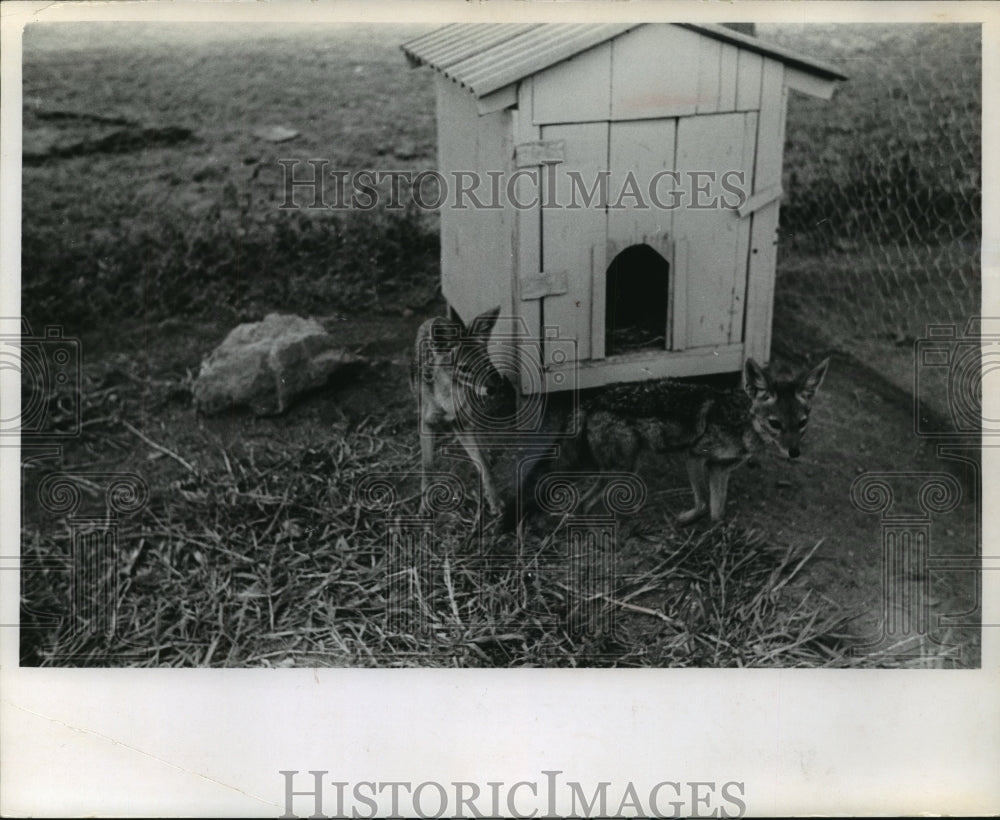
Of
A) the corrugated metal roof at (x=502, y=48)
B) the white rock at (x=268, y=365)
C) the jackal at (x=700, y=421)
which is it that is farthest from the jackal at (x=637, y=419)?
the corrugated metal roof at (x=502, y=48)

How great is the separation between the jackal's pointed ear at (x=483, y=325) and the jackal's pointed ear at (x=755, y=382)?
830mm

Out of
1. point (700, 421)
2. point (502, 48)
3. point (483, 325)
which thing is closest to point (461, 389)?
point (483, 325)

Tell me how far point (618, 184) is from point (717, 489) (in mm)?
1038

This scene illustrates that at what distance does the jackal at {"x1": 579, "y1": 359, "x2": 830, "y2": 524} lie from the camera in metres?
4.70

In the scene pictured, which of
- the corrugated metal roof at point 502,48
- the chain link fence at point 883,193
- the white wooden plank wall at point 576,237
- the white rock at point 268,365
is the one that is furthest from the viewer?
the white rock at point 268,365

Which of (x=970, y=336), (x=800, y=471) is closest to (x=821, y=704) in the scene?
(x=800, y=471)

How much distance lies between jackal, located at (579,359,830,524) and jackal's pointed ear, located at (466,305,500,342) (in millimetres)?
385

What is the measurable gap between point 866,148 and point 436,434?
169 cm

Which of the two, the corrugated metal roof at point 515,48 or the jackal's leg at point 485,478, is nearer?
the corrugated metal roof at point 515,48


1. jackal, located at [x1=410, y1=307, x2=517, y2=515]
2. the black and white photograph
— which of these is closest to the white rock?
the black and white photograph

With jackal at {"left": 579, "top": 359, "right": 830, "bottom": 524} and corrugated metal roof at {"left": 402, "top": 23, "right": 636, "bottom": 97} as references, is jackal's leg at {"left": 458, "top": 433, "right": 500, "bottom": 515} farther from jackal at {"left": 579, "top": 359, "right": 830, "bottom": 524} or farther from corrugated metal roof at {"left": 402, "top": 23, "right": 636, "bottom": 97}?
corrugated metal roof at {"left": 402, "top": 23, "right": 636, "bottom": 97}

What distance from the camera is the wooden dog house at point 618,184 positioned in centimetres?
452

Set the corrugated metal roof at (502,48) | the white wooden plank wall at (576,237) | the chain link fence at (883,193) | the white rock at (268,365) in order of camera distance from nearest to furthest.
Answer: the corrugated metal roof at (502,48), the white wooden plank wall at (576,237), the chain link fence at (883,193), the white rock at (268,365)

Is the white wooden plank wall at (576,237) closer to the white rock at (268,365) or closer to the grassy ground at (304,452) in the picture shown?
the grassy ground at (304,452)
